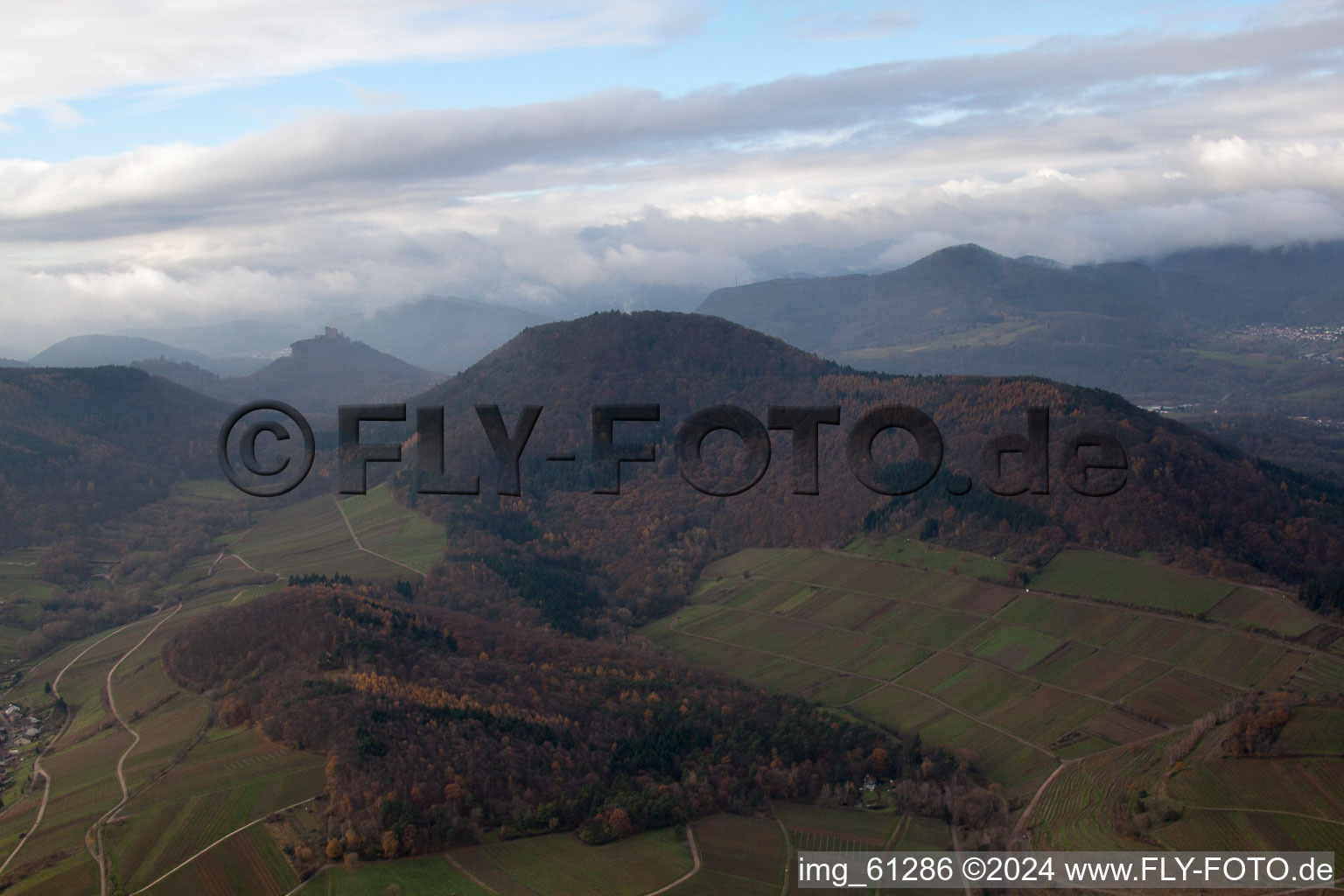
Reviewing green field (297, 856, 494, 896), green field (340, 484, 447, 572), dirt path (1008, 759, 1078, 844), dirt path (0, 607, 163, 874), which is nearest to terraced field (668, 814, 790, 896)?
green field (297, 856, 494, 896)

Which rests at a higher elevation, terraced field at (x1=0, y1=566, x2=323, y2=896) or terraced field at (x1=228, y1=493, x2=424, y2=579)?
terraced field at (x1=228, y1=493, x2=424, y2=579)

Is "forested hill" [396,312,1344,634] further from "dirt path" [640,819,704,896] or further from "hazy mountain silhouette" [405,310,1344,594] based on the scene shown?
"dirt path" [640,819,704,896]

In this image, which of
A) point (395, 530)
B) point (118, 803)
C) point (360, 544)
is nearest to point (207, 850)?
point (118, 803)

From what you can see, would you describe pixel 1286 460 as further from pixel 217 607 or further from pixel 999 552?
pixel 217 607

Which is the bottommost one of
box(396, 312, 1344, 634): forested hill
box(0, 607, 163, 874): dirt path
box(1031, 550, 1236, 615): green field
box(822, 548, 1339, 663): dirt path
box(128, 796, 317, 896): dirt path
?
box(0, 607, 163, 874): dirt path

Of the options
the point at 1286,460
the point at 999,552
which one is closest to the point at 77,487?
the point at 999,552

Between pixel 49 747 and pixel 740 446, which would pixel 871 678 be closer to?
pixel 740 446

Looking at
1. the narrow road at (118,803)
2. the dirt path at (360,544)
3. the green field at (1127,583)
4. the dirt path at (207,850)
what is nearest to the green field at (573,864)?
the dirt path at (207,850)
